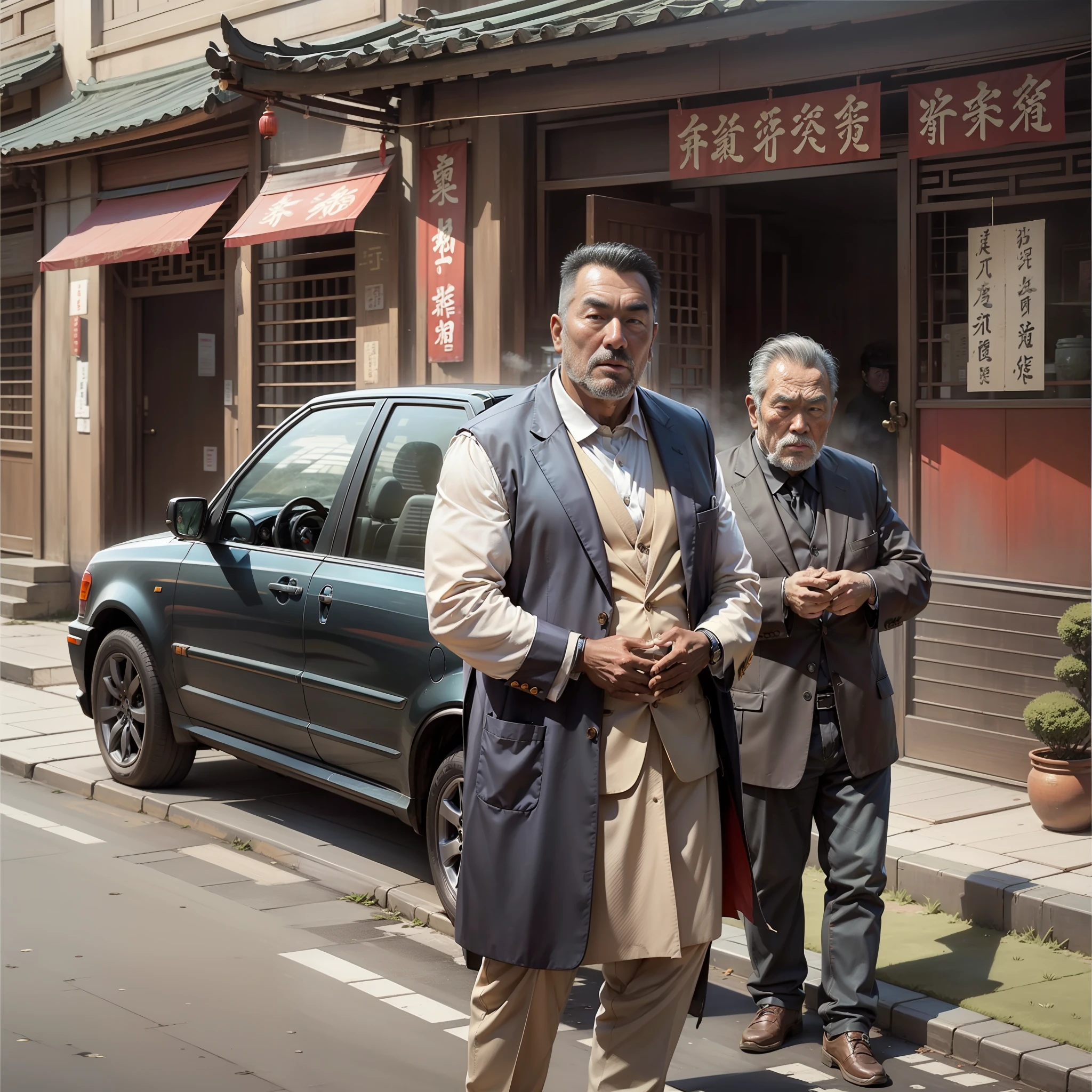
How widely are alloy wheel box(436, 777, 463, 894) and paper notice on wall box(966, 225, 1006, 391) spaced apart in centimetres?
378

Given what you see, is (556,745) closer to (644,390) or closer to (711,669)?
(711,669)

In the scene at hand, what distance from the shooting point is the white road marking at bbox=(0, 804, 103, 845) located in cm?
674

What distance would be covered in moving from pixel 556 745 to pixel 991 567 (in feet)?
16.3

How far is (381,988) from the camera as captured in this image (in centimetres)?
495

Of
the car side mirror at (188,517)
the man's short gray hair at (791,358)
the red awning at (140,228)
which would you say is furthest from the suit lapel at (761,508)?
the red awning at (140,228)

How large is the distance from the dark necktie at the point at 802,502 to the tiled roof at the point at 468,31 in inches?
144

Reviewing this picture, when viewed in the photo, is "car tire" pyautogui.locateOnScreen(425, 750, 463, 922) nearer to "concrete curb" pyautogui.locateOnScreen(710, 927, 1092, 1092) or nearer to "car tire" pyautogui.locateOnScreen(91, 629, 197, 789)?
"concrete curb" pyautogui.locateOnScreen(710, 927, 1092, 1092)

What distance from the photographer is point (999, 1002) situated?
15.6ft

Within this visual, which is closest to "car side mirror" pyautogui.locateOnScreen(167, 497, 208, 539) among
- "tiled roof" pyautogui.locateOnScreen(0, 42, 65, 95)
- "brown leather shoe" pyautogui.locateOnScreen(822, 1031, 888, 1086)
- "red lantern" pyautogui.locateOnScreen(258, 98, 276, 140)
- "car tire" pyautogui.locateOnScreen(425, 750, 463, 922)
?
"car tire" pyautogui.locateOnScreen(425, 750, 463, 922)

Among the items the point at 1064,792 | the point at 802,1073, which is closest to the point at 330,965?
the point at 802,1073

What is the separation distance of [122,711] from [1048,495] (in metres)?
4.81

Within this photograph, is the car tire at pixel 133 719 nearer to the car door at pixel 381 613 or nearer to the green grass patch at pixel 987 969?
the car door at pixel 381 613

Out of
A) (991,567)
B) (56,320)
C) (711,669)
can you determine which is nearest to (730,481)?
(711,669)

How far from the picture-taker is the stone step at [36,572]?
47.5 feet
